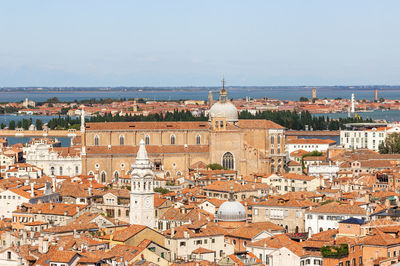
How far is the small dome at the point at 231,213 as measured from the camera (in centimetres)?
3042

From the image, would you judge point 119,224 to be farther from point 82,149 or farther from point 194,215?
point 82,149

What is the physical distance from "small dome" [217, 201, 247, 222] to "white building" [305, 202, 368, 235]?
2007mm

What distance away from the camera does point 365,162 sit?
52281mm

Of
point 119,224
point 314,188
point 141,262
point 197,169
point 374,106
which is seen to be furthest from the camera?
point 374,106

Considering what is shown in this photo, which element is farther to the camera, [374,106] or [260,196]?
[374,106]

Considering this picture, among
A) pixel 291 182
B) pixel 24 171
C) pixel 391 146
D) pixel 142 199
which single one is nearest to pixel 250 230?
pixel 142 199

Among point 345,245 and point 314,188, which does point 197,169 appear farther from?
point 345,245

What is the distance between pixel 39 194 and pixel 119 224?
27.3ft

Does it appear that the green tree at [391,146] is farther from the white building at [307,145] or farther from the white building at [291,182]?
the white building at [291,182]

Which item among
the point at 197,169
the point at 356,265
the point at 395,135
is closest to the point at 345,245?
the point at 356,265

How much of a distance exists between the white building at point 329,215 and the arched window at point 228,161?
21374 millimetres

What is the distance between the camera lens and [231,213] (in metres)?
30.5

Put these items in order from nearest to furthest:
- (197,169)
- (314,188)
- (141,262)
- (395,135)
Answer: (141,262) < (314,188) < (197,169) < (395,135)

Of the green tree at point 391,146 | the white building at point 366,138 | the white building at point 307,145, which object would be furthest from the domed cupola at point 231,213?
the white building at point 366,138
